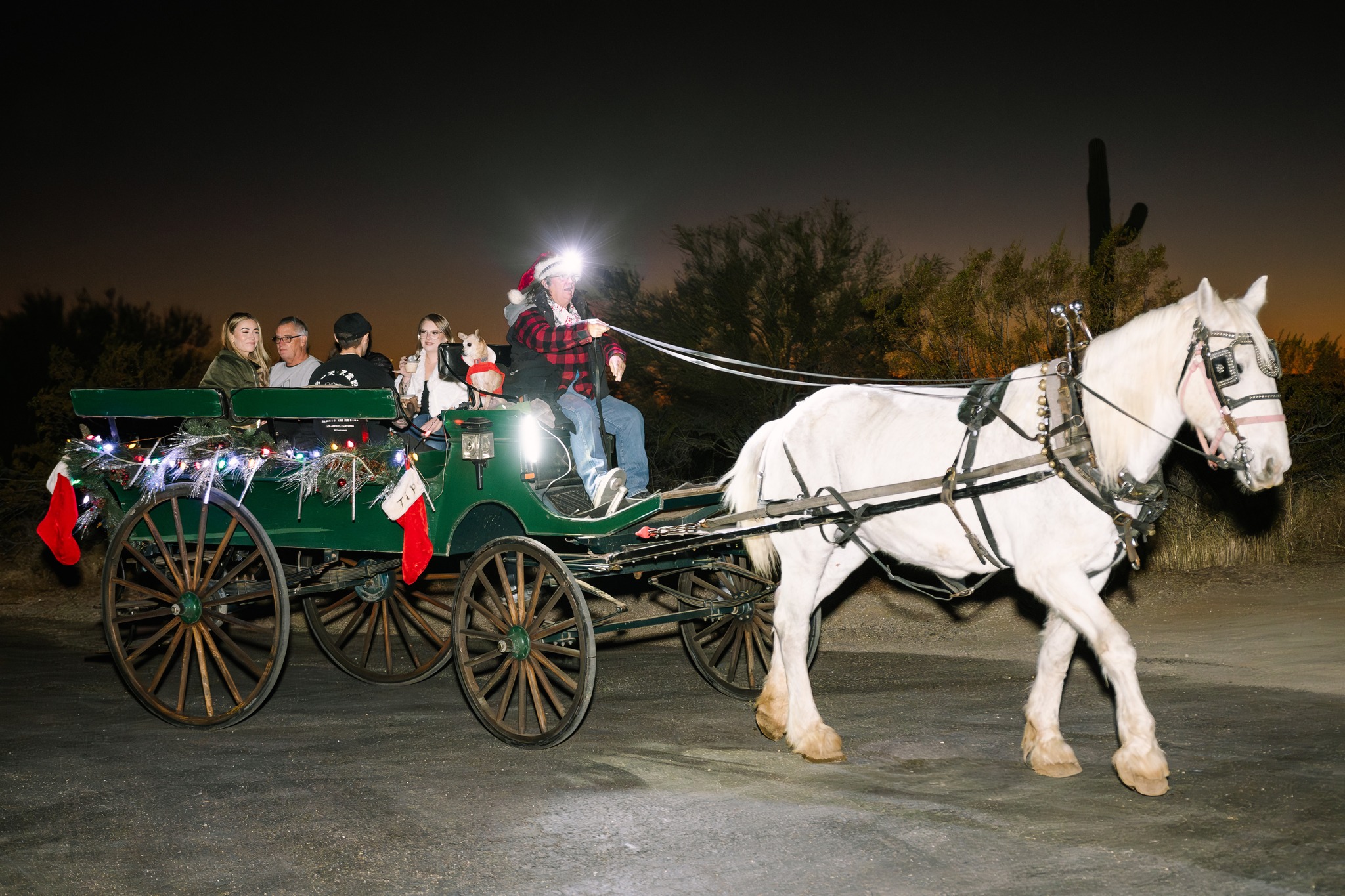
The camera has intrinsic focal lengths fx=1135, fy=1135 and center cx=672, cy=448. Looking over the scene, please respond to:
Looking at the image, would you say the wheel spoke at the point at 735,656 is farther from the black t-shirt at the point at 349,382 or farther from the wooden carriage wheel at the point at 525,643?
the black t-shirt at the point at 349,382

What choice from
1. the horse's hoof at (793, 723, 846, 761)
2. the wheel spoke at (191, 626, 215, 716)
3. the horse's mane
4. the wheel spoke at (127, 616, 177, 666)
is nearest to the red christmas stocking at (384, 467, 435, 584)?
the wheel spoke at (191, 626, 215, 716)

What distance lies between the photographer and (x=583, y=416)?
21.6 ft

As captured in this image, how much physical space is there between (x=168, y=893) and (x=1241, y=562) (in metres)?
10.0

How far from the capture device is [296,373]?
320 inches

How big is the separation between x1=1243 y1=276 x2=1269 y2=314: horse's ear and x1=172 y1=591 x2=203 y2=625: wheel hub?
5.57 metres

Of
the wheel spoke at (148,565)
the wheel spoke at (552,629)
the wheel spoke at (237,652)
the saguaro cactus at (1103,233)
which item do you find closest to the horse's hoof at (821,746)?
the wheel spoke at (552,629)

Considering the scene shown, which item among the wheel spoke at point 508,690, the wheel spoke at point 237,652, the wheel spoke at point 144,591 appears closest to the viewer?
the wheel spoke at point 508,690

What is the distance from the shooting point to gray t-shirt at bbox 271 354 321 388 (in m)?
8.07

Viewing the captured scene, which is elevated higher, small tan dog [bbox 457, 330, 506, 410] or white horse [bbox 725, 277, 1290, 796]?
small tan dog [bbox 457, 330, 506, 410]

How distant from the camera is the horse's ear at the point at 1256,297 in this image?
4566mm

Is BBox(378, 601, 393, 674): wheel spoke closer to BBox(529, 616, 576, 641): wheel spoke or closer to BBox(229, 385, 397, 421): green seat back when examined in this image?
BBox(229, 385, 397, 421): green seat back

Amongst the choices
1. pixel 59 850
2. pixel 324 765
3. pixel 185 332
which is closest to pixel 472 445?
pixel 324 765

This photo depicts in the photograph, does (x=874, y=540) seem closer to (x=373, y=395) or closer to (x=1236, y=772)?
(x=1236, y=772)

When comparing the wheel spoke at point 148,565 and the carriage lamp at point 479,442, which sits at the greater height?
the carriage lamp at point 479,442
